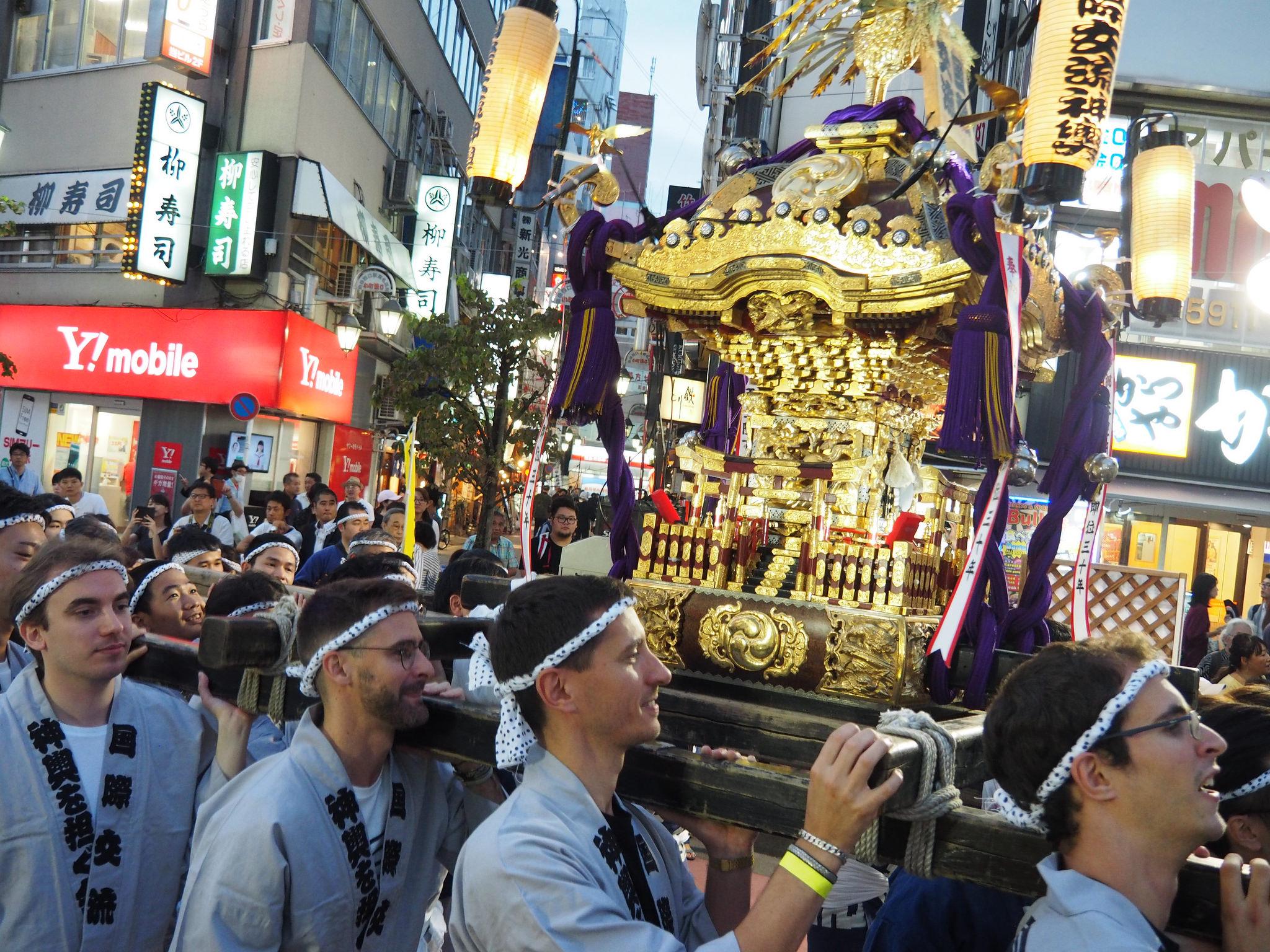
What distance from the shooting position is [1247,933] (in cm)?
142

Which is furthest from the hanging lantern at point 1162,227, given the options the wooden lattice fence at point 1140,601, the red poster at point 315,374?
the red poster at point 315,374

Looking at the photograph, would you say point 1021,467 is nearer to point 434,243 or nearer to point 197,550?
point 197,550

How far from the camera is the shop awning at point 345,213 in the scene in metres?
14.1

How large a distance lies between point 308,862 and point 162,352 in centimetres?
1318

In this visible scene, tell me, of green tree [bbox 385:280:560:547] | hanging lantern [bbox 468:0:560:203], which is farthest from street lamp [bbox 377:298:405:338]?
hanging lantern [bbox 468:0:560:203]

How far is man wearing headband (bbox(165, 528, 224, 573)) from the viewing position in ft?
14.4

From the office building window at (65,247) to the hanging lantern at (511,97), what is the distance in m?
11.4

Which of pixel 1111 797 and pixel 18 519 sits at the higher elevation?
pixel 18 519

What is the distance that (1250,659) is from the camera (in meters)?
5.68

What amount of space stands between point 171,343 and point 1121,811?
14.1 metres

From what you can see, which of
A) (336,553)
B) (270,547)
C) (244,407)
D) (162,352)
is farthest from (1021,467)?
(162,352)

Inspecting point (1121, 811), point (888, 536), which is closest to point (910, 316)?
point (888, 536)

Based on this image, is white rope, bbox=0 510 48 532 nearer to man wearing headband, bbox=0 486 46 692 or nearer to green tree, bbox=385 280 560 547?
man wearing headband, bbox=0 486 46 692

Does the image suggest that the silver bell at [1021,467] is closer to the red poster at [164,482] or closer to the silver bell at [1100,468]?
the silver bell at [1100,468]
